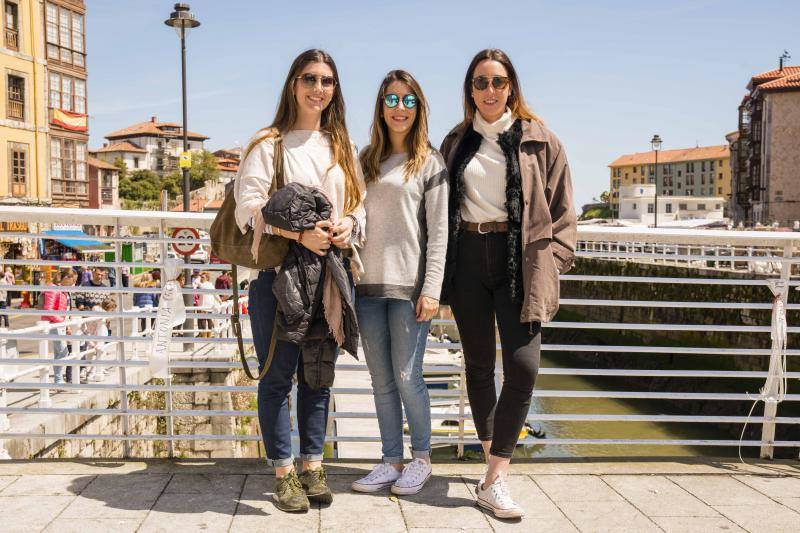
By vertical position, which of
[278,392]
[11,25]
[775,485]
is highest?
[11,25]

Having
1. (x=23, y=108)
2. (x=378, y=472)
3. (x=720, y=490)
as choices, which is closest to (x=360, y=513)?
(x=378, y=472)

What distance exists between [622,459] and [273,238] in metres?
2.42

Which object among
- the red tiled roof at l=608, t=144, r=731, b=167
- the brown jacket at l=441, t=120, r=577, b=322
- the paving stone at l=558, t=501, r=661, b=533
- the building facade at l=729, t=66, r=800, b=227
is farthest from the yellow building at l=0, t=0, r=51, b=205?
the red tiled roof at l=608, t=144, r=731, b=167

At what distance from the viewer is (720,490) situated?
12.4 feet

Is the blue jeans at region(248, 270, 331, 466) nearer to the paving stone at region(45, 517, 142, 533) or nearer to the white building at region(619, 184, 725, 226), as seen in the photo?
the paving stone at region(45, 517, 142, 533)

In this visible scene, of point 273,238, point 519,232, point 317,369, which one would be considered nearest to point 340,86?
point 273,238

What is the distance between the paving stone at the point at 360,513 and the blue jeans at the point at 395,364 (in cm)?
25

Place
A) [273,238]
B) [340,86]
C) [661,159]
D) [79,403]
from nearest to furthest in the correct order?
[273,238]
[340,86]
[79,403]
[661,159]

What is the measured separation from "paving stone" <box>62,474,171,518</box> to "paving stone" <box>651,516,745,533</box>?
219 cm

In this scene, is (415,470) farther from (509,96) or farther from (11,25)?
(11,25)

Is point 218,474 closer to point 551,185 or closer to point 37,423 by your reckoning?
point 551,185

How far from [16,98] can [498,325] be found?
1183 inches

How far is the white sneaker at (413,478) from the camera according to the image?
3.60 m

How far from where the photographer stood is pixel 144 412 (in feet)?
13.6
